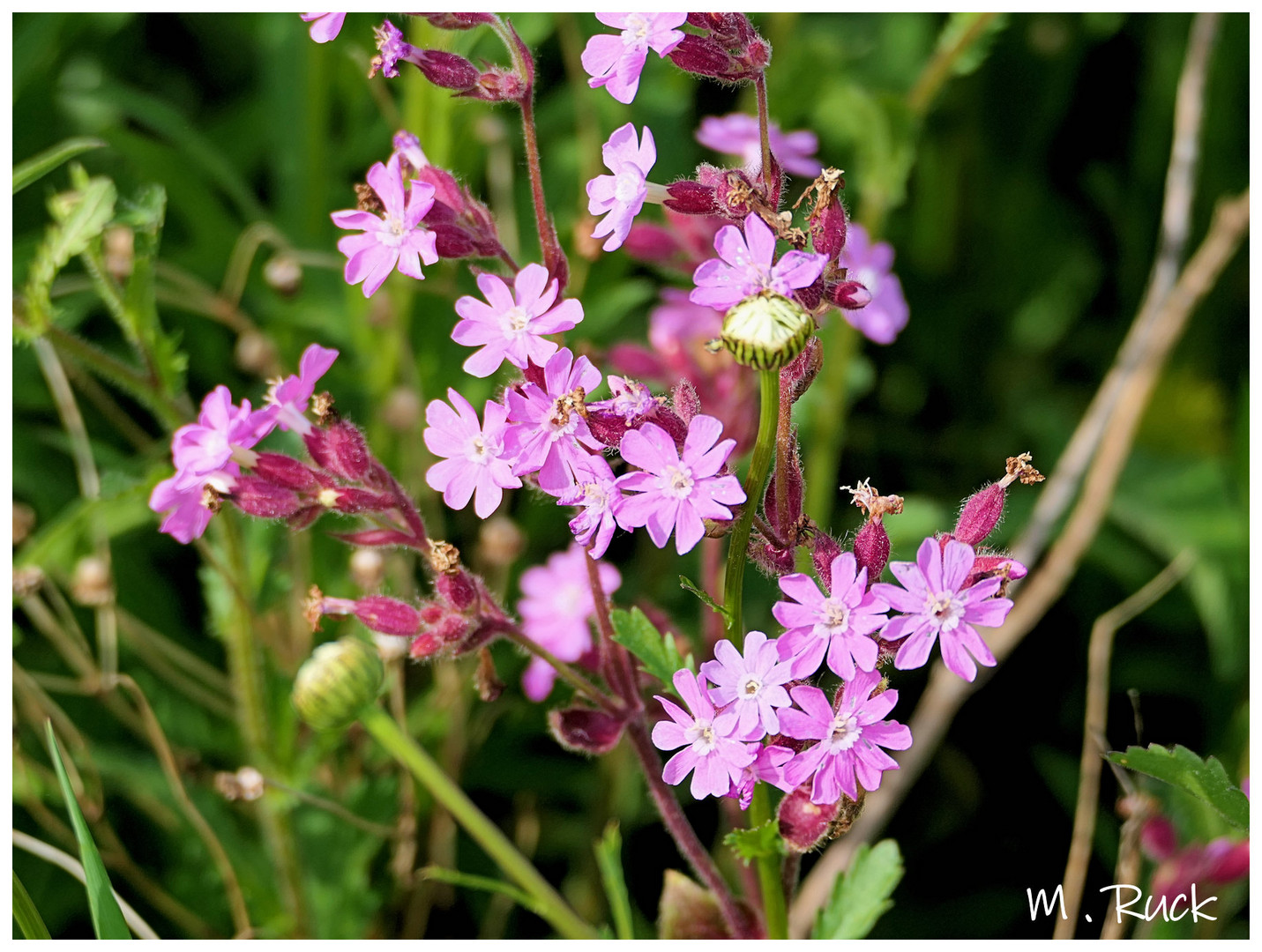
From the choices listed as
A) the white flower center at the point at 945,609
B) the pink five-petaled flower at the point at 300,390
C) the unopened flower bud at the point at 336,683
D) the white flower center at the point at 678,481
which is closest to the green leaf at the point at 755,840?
the white flower center at the point at 945,609

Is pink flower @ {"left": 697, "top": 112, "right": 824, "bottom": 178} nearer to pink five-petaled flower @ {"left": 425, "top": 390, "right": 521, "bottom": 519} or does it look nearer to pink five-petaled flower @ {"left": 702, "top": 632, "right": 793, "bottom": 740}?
pink five-petaled flower @ {"left": 425, "top": 390, "right": 521, "bottom": 519}

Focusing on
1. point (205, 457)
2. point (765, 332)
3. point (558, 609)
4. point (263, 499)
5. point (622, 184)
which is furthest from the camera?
point (558, 609)

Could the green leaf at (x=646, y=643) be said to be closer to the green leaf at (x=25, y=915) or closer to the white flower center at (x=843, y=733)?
the white flower center at (x=843, y=733)

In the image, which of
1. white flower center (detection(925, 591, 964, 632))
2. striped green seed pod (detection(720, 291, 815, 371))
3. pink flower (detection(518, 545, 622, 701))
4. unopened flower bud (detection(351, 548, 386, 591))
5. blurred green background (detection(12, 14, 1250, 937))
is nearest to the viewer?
striped green seed pod (detection(720, 291, 815, 371))

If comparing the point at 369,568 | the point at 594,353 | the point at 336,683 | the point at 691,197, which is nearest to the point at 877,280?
the point at 594,353

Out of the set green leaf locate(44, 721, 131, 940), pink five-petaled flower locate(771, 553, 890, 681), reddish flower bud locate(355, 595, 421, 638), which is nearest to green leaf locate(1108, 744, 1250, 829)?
pink five-petaled flower locate(771, 553, 890, 681)

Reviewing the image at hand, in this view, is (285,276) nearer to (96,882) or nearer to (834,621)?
(96,882)
